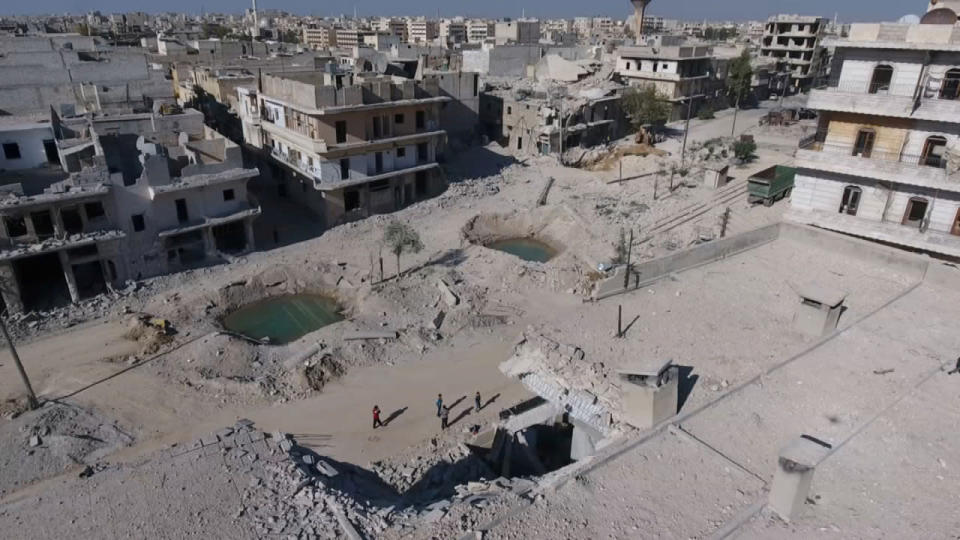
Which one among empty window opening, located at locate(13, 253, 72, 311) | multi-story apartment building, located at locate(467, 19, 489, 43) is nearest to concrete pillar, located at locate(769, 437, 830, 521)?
empty window opening, located at locate(13, 253, 72, 311)

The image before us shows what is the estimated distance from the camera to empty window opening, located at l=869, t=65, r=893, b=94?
23766 millimetres

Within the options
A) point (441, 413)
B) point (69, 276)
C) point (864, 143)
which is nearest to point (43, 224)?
point (69, 276)

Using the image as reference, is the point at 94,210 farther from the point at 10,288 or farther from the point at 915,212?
the point at 915,212

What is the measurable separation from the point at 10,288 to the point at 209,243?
982cm

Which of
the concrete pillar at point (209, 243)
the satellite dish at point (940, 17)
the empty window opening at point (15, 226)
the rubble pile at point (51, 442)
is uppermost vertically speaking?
the satellite dish at point (940, 17)

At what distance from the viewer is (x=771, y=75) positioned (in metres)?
92.0

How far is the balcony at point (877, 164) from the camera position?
23.4 meters

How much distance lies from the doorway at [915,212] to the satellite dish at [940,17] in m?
6.99

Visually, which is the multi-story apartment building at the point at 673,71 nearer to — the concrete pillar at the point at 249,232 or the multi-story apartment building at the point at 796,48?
the multi-story apartment building at the point at 796,48

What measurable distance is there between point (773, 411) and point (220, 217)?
31513 mm

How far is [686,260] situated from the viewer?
24.8m

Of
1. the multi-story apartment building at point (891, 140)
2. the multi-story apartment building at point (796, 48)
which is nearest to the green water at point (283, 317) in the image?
the multi-story apartment building at point (891, 140)

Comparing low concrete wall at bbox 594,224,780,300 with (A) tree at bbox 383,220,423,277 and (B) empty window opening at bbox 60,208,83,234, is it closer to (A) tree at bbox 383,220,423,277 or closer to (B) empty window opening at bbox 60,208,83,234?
(A) tree at bbox 383,220,423,277

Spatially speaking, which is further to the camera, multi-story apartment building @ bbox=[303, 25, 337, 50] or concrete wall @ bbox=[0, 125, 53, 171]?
multi-story apartment building @ bbox=[303, 25, 337, 50]
